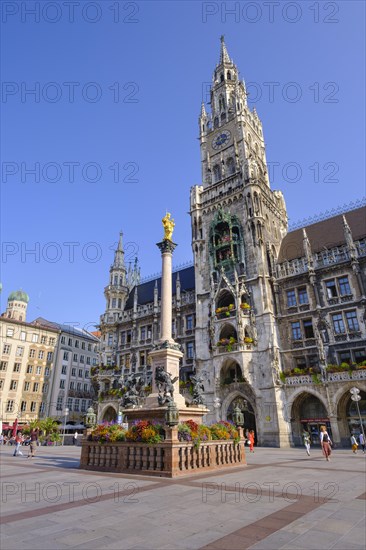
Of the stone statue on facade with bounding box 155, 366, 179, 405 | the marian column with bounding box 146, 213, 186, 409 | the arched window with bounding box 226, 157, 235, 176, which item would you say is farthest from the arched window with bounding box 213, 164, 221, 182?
the stone statue on facade with bounding box 155, 366, 179, 405

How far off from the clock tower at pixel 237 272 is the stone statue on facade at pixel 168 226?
13.7 metres

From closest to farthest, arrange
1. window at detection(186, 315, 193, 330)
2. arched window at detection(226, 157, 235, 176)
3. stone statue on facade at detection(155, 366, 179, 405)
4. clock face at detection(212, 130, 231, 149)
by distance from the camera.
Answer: stone statue on facade at detection(155, 366, 179, 405) < window at detection(186, 315, 193, 330) < arched window at detection(226, 157, 235, 176) < clock face at detection(212, 130, 231, 149)

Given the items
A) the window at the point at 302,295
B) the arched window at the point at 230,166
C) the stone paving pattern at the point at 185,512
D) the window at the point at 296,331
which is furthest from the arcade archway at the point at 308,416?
the arched window at the point at 230,166

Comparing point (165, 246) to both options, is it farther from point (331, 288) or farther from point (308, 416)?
point (308, 416)

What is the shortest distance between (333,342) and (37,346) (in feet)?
147

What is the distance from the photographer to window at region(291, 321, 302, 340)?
107 feet

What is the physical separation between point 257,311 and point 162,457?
911 inches

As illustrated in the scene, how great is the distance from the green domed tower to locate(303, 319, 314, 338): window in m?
67.7

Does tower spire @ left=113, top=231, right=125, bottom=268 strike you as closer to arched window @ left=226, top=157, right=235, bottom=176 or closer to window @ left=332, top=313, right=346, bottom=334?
arched window @ left=226, top=157, right=235, bottom=176

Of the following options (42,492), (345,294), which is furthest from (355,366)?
(42,492)

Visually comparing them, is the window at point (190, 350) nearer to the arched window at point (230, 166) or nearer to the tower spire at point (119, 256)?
the tower spire at point (119, 256)

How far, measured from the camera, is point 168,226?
22.5 meters

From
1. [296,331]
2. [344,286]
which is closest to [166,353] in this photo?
[296,331]

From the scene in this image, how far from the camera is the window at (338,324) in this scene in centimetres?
3031
